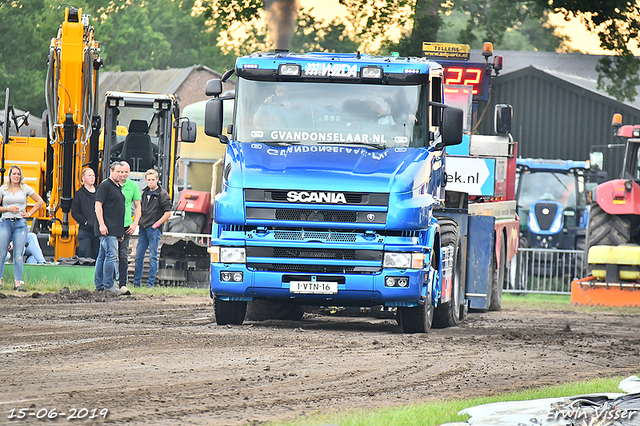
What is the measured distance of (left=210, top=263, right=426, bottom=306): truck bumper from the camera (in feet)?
39.5

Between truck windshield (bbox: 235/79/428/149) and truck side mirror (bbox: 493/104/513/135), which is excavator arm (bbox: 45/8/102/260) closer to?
truck windshield (bbox: 235/79/428/149)

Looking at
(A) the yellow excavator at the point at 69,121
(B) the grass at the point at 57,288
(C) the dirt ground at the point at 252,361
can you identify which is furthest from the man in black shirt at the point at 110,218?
(A) the yellow excavator at the point at 69,121

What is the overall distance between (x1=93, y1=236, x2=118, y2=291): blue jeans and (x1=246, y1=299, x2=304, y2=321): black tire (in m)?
3.23

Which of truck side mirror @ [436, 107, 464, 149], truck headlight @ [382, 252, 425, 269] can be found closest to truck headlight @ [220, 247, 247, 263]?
truck headlight @ [382, 252, 425, 269]

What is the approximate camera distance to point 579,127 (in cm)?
3706

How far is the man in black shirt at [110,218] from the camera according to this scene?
16594mm

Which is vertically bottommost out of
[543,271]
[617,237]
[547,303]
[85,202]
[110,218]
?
[547,303]

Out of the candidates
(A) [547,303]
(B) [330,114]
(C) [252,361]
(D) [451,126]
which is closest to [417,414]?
(C) [252,361]

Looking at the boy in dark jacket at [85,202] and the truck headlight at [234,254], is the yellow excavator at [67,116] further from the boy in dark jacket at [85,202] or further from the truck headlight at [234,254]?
the truck headlight at [234,254]

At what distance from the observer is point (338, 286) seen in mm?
12055

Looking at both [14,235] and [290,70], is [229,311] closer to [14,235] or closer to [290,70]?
[290,70]

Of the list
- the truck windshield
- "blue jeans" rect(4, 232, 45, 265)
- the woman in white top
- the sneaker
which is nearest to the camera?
the truck windshield

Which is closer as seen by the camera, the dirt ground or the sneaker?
the dirt ground

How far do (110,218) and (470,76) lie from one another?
25.3 ft
